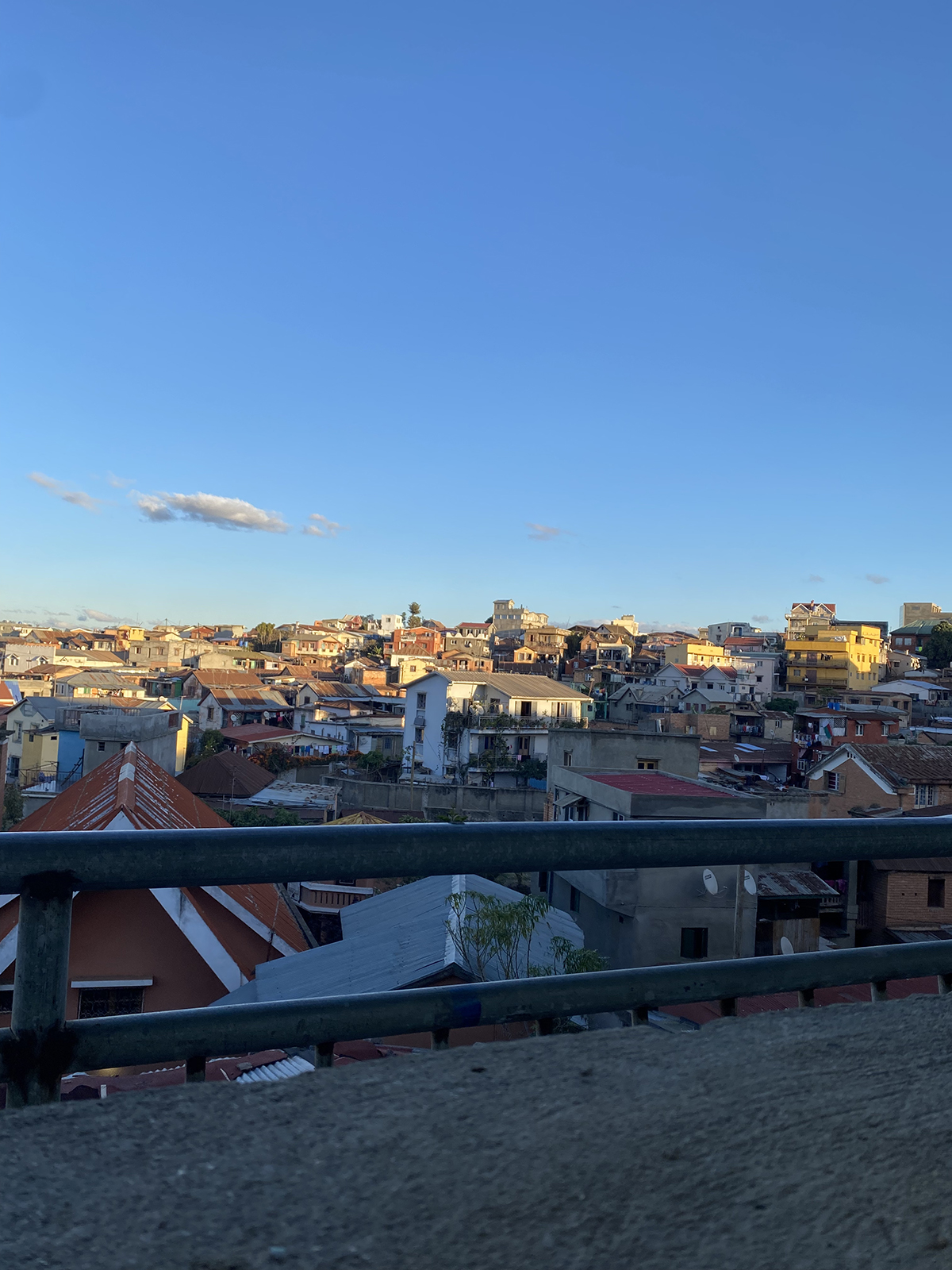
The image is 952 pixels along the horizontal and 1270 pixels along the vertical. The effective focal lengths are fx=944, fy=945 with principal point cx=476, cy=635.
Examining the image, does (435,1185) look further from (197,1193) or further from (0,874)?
(0,874)

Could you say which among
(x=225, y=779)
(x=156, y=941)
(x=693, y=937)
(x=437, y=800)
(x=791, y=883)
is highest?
(x=693, y=937)

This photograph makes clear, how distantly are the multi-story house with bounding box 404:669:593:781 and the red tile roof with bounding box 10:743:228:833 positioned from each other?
28686 millimetres

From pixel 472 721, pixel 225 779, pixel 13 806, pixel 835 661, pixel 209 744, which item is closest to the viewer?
pixel 13 806

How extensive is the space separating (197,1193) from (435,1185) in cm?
44

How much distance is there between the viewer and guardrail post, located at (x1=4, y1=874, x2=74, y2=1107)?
1868 mm

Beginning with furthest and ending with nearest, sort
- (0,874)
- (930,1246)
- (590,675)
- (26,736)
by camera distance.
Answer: (590,675) < (26,736) < (0,874) < (930,1246)

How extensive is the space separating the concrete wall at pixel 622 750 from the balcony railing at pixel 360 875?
2340 centimetres

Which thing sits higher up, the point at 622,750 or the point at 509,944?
the point at 509,944

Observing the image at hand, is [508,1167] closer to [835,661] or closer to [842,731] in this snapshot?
[842,731]

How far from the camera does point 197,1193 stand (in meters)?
1.73

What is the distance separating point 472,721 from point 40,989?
43197 mm

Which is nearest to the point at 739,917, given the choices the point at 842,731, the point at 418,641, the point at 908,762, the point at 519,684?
the point at 908,762

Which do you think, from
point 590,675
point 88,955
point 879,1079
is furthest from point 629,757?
point 590,675

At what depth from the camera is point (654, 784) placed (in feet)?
62.2
